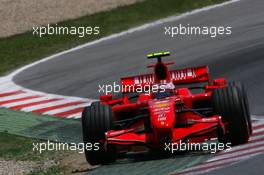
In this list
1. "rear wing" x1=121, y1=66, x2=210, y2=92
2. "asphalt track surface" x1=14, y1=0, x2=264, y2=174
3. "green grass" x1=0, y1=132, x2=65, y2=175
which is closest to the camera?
"green grass" x1=0, y1=132, x2=65, y2=175

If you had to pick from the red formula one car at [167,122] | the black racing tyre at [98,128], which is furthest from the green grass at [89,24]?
the black racing tyre at [98,128]

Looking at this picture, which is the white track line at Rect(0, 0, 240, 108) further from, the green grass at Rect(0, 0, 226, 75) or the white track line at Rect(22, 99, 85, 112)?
the white track line at Rect(22, 99, 85, 112)

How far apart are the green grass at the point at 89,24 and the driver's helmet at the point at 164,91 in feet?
40.4

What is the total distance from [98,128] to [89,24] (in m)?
17.7

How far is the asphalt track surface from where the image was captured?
21.2 metres

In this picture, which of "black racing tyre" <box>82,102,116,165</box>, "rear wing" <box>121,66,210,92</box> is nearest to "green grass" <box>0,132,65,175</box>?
"black racing tyre" <box>82,102,116,165</box>

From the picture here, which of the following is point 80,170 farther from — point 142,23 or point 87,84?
point 142,23

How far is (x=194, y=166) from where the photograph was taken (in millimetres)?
12570

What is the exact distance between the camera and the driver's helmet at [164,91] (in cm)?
1401

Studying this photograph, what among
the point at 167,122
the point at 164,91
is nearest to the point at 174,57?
the point at 164,91

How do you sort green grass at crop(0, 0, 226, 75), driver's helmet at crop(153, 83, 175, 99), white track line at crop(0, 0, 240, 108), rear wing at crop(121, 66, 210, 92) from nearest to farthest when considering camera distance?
driver's helmet at crop(153, 83, 175, 99) → rear wing at crop(121, 66, 210, 92) → white track line at crop(0, 0, 240, 108) → green grass at crop(0, 0, 226, 75)

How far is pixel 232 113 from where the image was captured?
13117mm

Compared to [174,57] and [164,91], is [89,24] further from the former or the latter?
[164,91]

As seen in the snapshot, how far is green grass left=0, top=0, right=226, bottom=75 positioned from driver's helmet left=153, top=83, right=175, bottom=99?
1232 centimetres
